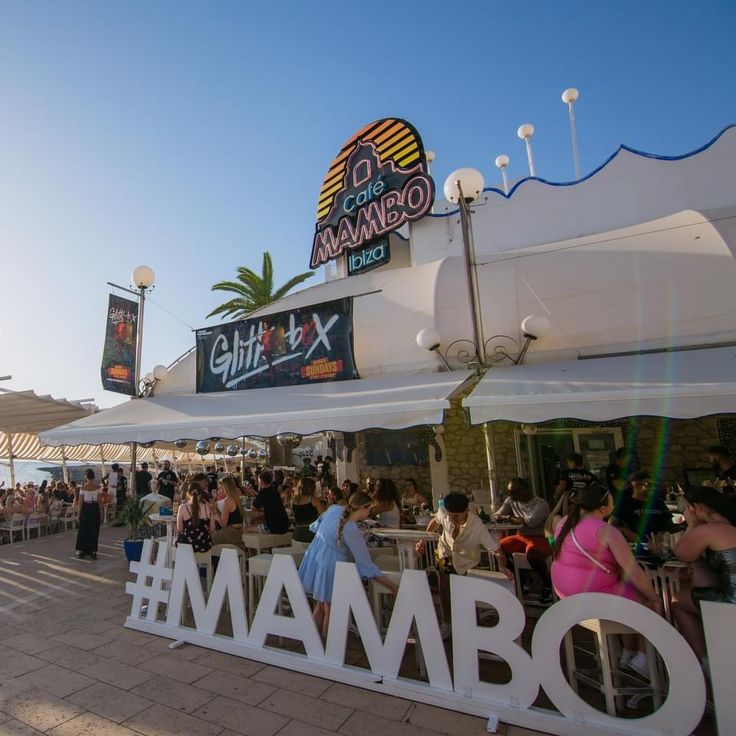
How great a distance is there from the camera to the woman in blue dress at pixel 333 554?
13.4 feet

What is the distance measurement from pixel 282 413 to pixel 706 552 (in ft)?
13.6

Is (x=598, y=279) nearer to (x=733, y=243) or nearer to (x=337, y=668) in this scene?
(x=733, y=243)

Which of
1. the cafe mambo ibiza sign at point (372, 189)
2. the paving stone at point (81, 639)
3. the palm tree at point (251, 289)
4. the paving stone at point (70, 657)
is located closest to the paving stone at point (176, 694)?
the paving stone at point (70, 657)

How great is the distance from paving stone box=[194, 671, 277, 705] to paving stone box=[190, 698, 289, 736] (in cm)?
8

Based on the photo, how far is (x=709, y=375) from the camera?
15.5 ft

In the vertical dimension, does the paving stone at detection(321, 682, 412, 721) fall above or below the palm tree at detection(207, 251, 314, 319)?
below

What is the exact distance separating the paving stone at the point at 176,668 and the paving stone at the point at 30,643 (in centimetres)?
126

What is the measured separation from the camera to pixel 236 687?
367cm

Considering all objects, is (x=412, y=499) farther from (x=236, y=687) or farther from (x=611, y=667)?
(x=611, y=667)

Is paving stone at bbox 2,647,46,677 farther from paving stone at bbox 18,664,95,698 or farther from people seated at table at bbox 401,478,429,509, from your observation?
people seated at table at bbox 401,478,429,509

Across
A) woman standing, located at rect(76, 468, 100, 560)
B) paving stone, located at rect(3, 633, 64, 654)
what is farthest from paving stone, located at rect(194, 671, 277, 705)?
woman standing, located at rect(76, 468, 100, 560)

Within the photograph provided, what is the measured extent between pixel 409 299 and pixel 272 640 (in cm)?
630

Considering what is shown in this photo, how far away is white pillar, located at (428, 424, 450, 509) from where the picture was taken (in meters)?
9.80

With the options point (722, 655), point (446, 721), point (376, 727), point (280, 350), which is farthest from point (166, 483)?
point (722, 655)
